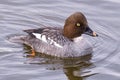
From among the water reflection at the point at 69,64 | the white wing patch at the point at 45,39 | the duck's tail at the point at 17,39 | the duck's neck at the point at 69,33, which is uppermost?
the duck's neck at the point at 69,33

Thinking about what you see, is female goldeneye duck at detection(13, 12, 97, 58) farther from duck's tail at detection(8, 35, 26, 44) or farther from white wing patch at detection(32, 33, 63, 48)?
duck's tail at detection(8, 35, 26, 44)

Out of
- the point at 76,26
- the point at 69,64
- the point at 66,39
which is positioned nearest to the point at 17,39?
the point at 66,39

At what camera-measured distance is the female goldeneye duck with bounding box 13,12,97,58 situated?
1445 centimetres

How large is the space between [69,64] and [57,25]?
2300 millimetres

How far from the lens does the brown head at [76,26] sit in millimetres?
14383

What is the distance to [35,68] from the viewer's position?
1353cm

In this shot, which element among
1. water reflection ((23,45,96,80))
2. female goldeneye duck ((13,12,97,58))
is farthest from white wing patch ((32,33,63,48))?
water reflection ((23,45,96,80))

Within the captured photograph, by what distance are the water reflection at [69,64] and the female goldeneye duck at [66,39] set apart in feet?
0.55

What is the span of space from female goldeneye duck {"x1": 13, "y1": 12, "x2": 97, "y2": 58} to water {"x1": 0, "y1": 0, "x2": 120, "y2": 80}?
0.87 feet

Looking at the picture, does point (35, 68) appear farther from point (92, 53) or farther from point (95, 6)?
point (95, 6)

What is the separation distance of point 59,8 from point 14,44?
2.64 meters

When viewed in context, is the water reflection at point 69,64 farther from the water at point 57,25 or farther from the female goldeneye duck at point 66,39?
the female goldeneye duck at point 66,39

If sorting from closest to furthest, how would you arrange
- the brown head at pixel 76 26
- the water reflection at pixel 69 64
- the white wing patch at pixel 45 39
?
the water reflection at pixel 69 64
the brown head at pixel 76 26
the white wing patch at pixel 45 39

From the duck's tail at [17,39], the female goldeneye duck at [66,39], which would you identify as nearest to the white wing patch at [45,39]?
the female goldeneye duck at [66,39]
